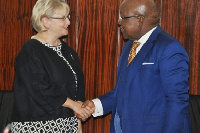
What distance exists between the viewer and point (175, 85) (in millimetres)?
1767

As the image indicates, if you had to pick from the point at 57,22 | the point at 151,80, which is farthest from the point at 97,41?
the point at 151,80

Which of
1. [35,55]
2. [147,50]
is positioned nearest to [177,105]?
[147,50]

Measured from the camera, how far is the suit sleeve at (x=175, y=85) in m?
1.77

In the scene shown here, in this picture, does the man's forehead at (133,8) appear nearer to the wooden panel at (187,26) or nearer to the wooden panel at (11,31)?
the wooden panel at (187,26)

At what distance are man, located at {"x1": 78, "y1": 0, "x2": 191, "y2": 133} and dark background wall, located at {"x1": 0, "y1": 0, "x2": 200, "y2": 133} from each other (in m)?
0.83

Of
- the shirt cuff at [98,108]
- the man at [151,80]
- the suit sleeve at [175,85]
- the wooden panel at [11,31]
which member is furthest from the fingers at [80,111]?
the wooden panel at [11,31]

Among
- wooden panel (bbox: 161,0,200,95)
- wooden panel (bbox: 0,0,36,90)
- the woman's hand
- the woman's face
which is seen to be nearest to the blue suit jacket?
the woman's hand

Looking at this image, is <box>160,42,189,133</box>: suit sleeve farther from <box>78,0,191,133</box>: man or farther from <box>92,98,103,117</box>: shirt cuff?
→ <box>92,98,103,117</box>: shirt cuff

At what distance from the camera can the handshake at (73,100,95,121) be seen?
2.42 meters

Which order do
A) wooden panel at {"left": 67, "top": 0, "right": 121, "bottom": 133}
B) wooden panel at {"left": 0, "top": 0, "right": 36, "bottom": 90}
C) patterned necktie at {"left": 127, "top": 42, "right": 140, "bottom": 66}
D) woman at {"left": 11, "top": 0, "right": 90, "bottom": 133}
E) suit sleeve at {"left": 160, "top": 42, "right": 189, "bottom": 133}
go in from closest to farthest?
suit sleeve at {"left": 160, "top": 42, "right": 189, "bottom": 133} → patterned necktie at {"left": 127, "top": 42, "right": 140, "bottom": 66} → woman at {"left": 11, "top": 0, "right": 90, "bottom": 133} → wooden panel at {"left": 67, "top": 0, "right": 121, "bottom": 133} → wooden panel at {"left": 0, "top": 0, "right": 36, "bottom": 90}

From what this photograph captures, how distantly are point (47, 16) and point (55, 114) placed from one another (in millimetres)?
822

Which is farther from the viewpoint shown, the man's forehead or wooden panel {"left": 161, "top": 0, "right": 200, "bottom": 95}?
wooden panel {"left": 161, "top": 0, "right": 200, "bottom": 95}

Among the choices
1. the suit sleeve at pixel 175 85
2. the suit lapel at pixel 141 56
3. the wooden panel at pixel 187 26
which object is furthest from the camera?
the wooden panel at pixel 187 26

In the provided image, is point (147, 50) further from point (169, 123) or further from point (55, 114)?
point (55, 114)
